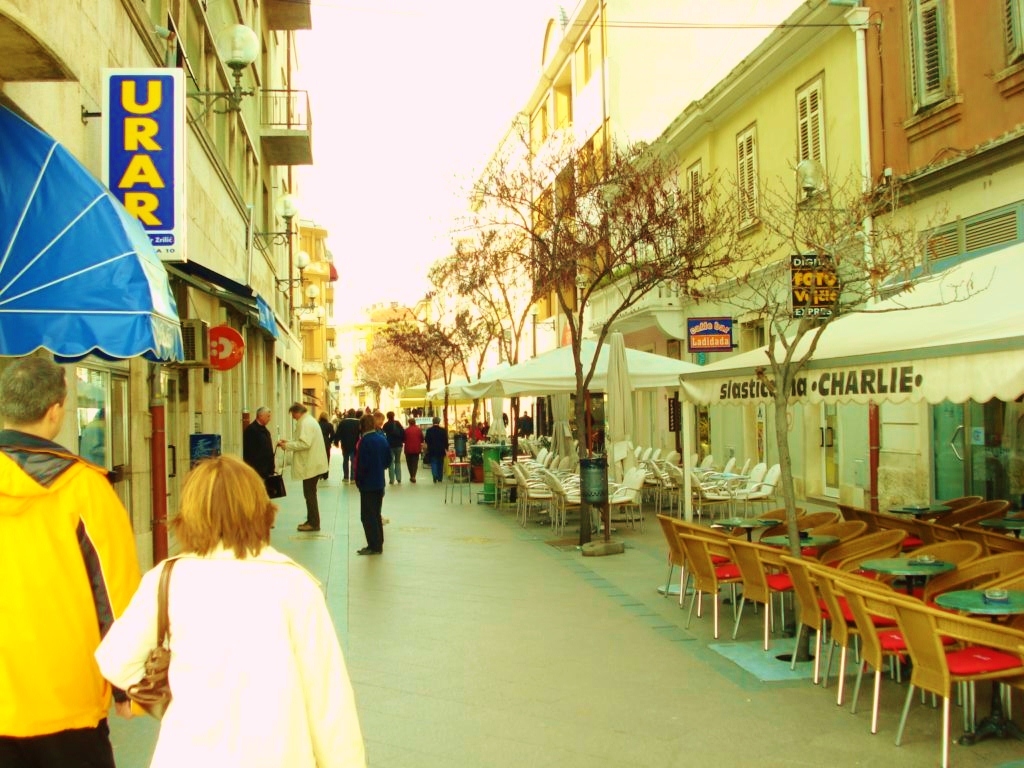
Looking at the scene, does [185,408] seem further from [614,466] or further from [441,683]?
[441,683]

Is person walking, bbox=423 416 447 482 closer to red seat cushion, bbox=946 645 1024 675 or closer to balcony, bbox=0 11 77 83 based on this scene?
balcony, bbox=0 11 77 83

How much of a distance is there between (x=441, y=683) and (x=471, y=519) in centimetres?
1091

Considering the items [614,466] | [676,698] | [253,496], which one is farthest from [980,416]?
[253,496]

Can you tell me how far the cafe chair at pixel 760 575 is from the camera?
782 cm

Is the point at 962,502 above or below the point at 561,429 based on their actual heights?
below

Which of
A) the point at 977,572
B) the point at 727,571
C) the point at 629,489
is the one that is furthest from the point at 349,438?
the point at 977,572

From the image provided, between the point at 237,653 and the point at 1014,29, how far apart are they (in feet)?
43.0

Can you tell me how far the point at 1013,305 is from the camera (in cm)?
720

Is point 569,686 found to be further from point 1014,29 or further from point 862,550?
point 1014,29

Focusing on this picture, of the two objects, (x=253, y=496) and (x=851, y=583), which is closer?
(x=253, y=496)

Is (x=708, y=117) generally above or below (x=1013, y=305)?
above

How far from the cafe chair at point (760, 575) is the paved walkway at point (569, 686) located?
13.3 inches

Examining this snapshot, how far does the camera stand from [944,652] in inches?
215

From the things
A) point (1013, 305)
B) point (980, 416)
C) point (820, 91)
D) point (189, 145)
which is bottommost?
point (980, 416)
